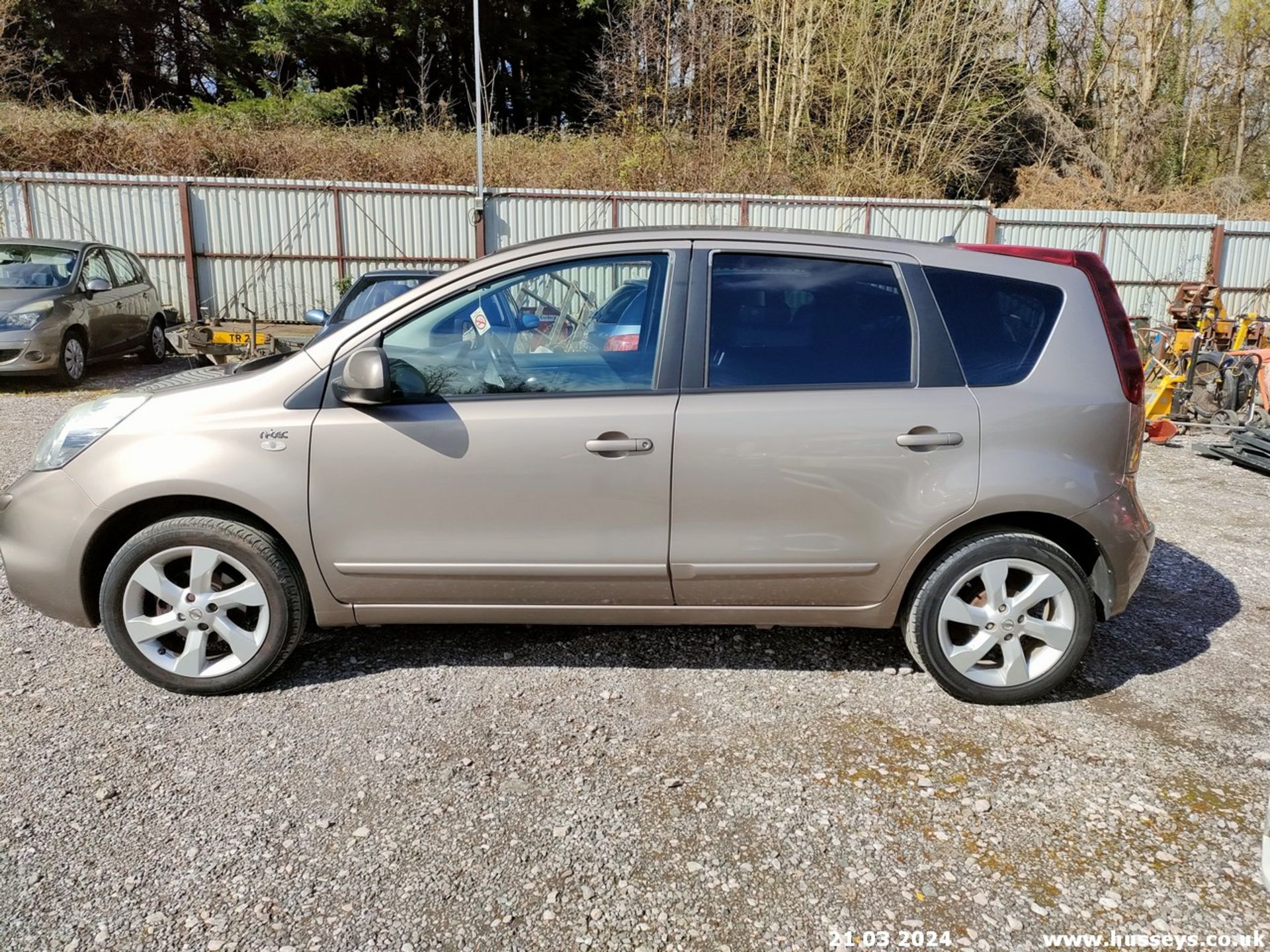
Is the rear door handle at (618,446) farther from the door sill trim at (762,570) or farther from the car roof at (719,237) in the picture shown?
the car roof at (719,237)

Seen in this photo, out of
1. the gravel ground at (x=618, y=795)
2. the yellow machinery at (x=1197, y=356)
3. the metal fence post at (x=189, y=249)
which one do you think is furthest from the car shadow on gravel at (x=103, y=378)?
the yellow machinery at (x=1197, y=356)

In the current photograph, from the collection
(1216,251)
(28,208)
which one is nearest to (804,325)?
(28,208)

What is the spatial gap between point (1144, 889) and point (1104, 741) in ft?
2.72

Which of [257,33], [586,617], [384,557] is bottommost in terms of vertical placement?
[586,617]

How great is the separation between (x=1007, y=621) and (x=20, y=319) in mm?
10905

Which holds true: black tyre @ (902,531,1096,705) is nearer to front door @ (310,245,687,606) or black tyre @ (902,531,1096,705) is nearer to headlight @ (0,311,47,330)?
front door @ (310,245,687,606)

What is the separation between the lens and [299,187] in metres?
16.1

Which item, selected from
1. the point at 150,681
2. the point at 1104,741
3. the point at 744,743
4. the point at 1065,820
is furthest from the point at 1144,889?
the point at 150,681

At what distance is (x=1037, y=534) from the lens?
3.45 metres

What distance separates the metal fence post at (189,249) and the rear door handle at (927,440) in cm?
1528

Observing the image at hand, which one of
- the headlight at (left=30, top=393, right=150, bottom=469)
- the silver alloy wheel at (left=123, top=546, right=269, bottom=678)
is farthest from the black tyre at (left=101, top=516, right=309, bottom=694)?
the headlight at (left=30, top=393, right=150, bottom=469)

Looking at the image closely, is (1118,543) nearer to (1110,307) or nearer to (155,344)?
(1110,307)

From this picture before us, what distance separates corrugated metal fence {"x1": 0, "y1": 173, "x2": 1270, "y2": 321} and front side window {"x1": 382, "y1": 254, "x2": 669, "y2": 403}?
12.5 metres

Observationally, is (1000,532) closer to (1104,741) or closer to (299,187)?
(1104,741)
